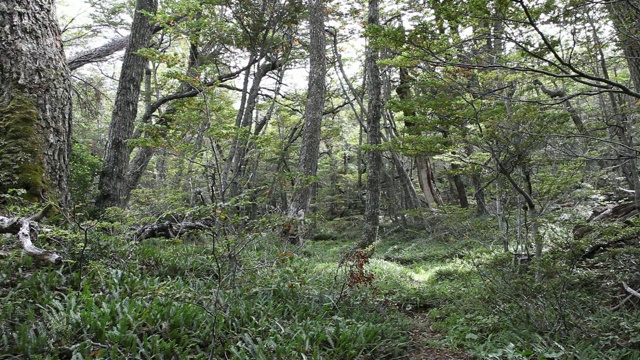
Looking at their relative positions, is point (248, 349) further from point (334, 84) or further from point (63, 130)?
point (334, 84)

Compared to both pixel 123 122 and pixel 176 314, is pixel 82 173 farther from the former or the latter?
pixel 176 314

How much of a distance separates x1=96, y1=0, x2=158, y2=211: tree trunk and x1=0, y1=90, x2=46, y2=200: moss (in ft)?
9.54

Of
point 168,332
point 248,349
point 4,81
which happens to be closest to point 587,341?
point 248,349

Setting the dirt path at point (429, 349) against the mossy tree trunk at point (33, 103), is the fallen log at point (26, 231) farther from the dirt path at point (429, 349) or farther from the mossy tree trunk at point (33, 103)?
the dirt path at point (429, 349)

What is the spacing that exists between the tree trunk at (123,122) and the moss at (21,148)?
2.91 metres

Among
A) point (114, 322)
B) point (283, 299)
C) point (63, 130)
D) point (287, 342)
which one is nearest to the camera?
point (114, 322)

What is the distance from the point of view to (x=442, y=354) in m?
3.91

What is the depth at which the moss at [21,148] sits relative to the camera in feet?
14.0

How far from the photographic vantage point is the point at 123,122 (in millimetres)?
7926

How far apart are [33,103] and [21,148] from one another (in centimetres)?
67

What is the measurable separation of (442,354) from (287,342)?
1719 mm

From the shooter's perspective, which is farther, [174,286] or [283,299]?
[283,299]

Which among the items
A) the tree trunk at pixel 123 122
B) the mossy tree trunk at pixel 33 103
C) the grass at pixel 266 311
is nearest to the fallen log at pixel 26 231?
the grass at pixel 266 311

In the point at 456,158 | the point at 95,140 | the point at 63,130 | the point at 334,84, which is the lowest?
the point at 456,158
